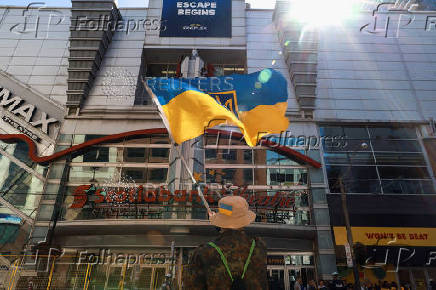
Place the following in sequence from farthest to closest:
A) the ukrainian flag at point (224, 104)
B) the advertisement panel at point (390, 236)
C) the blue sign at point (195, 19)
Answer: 1. the blue sign at point (195, 19)
2. the advertisement panel at point (390, 236)
3. the ukrainian flag at point (224, 104)

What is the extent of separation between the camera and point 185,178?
55.8 ft

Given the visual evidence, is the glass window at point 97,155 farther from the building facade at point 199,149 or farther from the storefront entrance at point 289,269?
the storefront entrance at point 289,269

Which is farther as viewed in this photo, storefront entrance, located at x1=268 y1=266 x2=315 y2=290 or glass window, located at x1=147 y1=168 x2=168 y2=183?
glass window, located at x1=147 y1=168 x2=168 y2=183

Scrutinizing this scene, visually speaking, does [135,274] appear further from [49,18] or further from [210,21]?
[49,18]

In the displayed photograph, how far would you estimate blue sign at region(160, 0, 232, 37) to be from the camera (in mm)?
22562

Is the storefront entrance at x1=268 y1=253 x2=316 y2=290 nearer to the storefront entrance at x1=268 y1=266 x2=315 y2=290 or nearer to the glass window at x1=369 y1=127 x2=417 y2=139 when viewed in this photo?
the storefront entrance at x1=268 y1=266 x2=315 y2=290

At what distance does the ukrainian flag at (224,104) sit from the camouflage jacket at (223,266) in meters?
5.13

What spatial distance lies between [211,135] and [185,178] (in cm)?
370

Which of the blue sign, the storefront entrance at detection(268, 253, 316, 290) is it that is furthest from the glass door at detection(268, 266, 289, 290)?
the blue sign

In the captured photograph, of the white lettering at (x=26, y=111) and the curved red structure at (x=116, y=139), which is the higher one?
the white lettering at (x=26, y=111)

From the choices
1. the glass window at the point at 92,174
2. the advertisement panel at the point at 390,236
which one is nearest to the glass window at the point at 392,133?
the advertisement panel at the point at 390,236

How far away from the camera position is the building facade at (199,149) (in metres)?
15.5

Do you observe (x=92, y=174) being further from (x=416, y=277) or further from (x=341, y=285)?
(x=416, y=277)

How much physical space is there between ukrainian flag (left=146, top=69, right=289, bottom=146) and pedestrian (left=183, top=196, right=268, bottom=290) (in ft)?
16.5
